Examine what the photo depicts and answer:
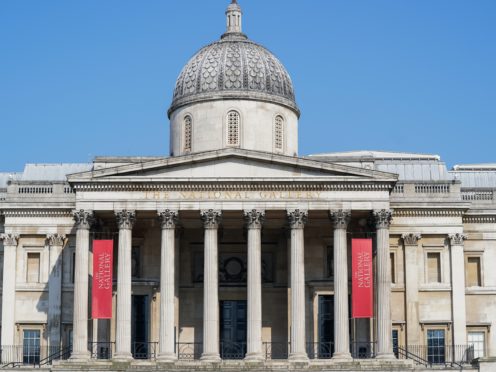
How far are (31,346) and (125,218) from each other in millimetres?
11201

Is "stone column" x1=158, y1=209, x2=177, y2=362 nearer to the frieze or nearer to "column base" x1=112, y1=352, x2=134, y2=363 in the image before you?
the frieze

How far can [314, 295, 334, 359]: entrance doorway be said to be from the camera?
228ft

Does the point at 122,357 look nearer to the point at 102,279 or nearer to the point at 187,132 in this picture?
the point at 102,279

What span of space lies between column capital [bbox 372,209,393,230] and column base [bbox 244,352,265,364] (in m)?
9.58

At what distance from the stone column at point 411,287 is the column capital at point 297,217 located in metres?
8.80

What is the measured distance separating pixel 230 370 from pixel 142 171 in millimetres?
12023

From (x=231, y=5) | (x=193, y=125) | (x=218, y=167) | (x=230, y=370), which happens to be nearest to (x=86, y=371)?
(x=230, y=370)

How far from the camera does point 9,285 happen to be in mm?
72875

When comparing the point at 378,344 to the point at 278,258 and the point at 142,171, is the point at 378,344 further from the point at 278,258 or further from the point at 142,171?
the point at 142,171

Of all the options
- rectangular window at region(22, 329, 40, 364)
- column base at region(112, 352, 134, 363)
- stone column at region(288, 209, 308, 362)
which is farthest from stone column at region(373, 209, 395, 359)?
rectangular window at region(22, 329, 40, 364)

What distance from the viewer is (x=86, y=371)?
6381cm

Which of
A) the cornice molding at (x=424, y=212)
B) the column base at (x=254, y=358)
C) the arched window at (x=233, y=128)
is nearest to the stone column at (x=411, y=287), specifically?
the cornice molding at (x=424, y=212)

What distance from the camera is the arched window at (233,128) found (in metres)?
72.9

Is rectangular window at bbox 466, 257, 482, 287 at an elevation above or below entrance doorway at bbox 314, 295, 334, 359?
above
